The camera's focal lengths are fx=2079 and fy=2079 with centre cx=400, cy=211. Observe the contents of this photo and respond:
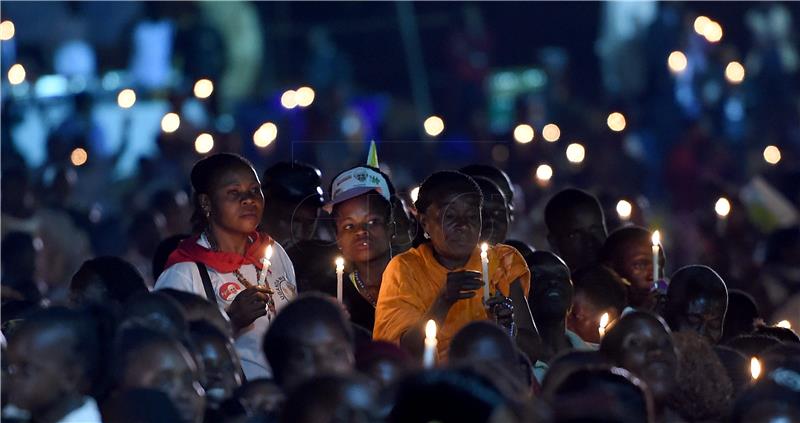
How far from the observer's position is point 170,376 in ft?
20.7

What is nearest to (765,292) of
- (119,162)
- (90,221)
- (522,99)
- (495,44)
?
(90,221)

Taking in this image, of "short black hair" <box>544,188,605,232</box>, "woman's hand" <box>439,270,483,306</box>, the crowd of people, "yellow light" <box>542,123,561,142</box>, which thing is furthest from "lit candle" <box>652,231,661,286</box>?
"yellow light" <box>542,123,561,142</box>

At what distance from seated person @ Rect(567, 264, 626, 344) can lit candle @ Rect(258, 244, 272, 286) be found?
1.48 m

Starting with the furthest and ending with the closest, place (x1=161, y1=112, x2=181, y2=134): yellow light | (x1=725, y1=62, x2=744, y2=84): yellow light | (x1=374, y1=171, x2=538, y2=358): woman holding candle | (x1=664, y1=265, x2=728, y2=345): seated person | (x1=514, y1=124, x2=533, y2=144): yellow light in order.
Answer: (x1=725, y1=62, x2=744, y2=84): yellow light < (x1=161, y1=112, x2=181, y2=134): yellow light < (x1=514, y1=124, x2=533, y2=144): yellow light < (x1=664, y1=265, x2=728, y2=345): seated person < (x1=374, y1=171, x2=538, y2=358): woman holding candle

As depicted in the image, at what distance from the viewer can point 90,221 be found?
45.1 ft

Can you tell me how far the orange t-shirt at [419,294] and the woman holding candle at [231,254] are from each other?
1.45 ft

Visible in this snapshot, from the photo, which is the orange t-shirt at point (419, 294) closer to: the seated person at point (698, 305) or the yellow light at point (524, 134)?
the seated person at point (698, 305)

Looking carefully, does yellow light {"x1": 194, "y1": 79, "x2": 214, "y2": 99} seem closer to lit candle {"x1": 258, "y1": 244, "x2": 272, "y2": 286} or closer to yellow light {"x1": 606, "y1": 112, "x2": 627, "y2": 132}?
yellow light {"x1": 606, "y1": 112, "x2": 627, "y2": 132}

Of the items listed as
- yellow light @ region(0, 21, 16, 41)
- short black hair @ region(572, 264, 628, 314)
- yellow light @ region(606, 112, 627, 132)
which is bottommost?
short black hair @ region(572, 264, 628, 314)

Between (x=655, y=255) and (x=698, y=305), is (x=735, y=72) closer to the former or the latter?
(x=655, y=255)

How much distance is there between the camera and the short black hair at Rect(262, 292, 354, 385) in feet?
22.0

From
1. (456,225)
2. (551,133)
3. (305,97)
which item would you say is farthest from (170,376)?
(551,133)

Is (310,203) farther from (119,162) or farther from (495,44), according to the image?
(495,44)

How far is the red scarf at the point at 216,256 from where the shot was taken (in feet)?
26.5
